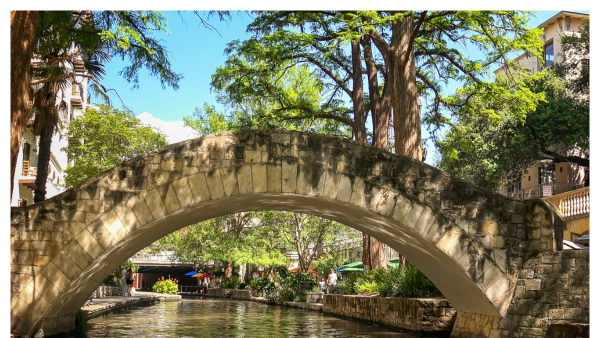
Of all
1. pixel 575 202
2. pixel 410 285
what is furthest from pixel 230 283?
pixel 410 285

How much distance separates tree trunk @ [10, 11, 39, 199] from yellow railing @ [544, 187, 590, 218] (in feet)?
69.3

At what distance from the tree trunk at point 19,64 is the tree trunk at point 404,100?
927 cm

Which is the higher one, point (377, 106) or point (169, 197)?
point (377, 106)

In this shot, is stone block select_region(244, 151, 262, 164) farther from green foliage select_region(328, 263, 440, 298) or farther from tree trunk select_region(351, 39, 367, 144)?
tree trunk select_region(351, 39, 367, 144)

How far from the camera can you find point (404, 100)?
1595cm

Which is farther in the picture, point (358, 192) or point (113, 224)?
point (358, 192)

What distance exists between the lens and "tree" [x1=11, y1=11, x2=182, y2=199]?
9.56 m

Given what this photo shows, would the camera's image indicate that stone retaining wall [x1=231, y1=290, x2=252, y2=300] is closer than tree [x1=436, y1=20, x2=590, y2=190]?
No

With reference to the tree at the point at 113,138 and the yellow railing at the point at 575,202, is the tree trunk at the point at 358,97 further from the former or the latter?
the tree at the point at 113,138

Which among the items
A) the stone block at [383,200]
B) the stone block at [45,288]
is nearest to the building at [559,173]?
the stone block at [383,200]

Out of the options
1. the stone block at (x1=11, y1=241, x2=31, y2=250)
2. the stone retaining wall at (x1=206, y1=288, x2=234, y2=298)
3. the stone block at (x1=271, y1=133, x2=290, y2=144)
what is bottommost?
the stone retaining wall at (x1=206, y1=288, x2=234, y2=298)

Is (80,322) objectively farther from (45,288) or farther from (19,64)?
(19,64)

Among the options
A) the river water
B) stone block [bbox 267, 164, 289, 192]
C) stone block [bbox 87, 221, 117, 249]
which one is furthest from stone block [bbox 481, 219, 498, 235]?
stone block [bbox 87, 221, 117, 249]

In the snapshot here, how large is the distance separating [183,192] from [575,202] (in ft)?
65.8
